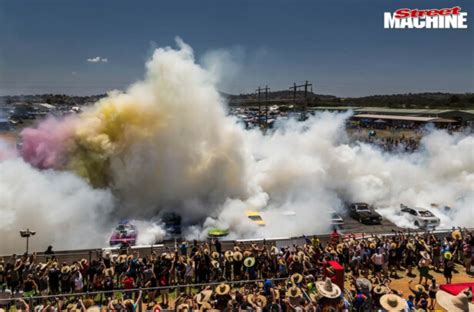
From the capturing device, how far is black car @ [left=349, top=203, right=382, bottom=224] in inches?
1038

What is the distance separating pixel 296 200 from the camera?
2858cm

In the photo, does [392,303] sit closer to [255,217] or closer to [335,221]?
[255,217]

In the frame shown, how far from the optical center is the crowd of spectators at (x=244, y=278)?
10.9 meters

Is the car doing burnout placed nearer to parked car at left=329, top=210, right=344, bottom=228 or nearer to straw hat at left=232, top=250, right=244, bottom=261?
straw hat at left=232, top=250, right=244, bottom=261

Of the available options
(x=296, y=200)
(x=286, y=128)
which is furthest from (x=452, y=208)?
(x=286, y=128)

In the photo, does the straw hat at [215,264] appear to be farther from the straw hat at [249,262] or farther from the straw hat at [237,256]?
the straw hat at [249,262]

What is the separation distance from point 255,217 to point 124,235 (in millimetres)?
7819

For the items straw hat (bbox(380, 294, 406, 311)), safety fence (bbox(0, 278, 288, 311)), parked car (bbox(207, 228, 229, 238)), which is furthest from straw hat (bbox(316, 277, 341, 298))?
parked car (bbox(207, 228, 229, 238))

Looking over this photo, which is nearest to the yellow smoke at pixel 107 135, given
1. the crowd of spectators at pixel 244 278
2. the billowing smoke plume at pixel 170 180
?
the billowing smoke plume at pixel 170 180

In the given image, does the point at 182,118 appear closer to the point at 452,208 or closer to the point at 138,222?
the point at 138,222

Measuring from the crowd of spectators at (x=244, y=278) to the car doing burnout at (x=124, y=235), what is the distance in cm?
404

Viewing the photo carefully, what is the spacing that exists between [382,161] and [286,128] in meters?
10.9

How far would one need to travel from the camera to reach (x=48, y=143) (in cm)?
2730

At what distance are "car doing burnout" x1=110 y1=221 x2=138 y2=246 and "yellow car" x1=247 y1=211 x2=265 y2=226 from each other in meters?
6.88
